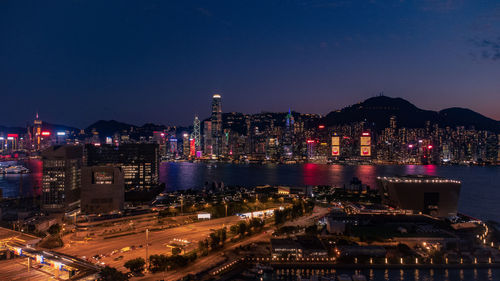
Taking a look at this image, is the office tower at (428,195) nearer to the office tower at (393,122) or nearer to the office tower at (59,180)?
the office tower at (59,180)

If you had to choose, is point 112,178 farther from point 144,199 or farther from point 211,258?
point 211,258

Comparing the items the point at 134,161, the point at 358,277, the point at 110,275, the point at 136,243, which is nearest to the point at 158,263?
the point at 110,275

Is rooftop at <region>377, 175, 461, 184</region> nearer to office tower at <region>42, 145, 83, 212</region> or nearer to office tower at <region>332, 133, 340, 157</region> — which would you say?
office tower at <region>42, 145, 83, 212</region>

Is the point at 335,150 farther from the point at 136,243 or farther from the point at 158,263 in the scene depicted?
the point at 158,263

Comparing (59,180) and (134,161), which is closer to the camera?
(59,180)

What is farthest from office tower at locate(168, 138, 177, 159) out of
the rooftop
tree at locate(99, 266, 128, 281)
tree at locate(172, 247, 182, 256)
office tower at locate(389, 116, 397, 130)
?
tree at locate(99, 266, 128, 281)

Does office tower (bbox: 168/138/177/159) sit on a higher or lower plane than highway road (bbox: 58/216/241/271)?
higher

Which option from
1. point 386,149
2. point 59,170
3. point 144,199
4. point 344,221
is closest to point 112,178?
point 59,170
